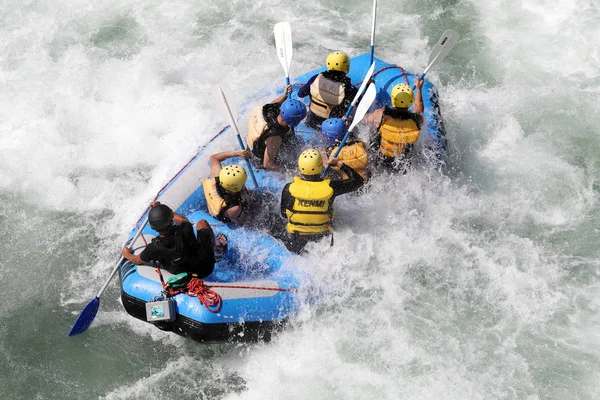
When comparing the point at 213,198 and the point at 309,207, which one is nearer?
the point at 309,207

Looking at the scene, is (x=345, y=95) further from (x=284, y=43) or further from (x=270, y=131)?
(x=284, y=43)

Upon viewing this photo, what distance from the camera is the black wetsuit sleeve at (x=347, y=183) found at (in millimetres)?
5500

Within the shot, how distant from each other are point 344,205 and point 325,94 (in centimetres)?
125

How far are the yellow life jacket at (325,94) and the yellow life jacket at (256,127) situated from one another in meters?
0.71

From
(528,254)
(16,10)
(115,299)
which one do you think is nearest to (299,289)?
(115,299)

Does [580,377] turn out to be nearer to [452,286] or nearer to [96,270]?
[452,286]

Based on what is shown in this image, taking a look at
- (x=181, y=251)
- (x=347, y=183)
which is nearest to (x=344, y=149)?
(x=347, y=183)

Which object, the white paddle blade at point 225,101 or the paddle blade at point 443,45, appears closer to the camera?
the white paddle blade at point 225,101

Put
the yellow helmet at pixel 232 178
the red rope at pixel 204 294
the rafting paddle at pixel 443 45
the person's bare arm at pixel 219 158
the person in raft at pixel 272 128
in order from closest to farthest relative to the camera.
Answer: the red rope at pixel 204 294, the yellow helmet at pixel 232 178, the person's bare arm at pixel 219 158, the person in raft at pixel 272 128, the rafting paddle at pixel 443 45

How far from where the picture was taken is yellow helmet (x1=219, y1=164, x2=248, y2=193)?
209 inches

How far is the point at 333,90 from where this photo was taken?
6387 mm

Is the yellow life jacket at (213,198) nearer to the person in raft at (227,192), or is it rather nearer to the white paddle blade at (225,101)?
the person in raft at (227,192)

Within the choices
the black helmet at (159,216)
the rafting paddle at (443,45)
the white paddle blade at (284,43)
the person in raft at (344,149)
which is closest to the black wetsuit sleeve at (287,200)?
the person in raft at (344,149)

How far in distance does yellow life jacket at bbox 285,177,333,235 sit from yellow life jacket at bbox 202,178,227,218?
0.65m
